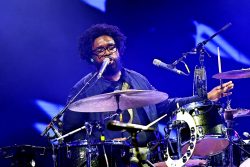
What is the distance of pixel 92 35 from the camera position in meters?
5.23

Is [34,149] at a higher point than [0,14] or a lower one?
lower

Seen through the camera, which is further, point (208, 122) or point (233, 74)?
point (233, 74)

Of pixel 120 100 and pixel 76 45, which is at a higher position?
pixel 76 45

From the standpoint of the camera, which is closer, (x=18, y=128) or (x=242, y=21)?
(x=18, y=128)

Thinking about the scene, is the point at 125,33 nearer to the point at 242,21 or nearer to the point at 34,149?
the point at 242,21

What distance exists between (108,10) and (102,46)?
0.84 metres

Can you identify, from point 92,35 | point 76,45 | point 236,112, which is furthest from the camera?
point 76,45

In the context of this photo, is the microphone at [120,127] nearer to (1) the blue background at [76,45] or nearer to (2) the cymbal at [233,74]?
(2) the cymbal at [233,74]

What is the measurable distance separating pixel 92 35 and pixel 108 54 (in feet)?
1.95

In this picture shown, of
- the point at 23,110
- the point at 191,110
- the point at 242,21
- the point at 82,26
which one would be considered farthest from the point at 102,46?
the point at 242,21

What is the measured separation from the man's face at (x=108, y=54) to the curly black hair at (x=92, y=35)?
159 mm

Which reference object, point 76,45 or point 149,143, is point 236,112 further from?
point 76,45

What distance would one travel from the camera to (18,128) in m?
4.91

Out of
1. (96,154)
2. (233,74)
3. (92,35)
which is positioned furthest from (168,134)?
(92,35)
